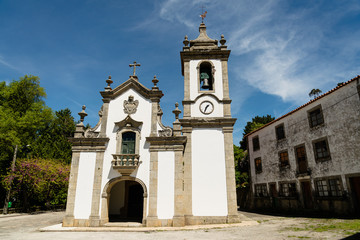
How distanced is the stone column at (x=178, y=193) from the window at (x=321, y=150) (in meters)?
11.0

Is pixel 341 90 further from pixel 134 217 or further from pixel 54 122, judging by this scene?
pixel 54 122

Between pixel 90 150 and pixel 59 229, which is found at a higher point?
pixel 90 150

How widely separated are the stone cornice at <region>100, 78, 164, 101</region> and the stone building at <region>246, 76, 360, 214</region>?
1226 centimetres

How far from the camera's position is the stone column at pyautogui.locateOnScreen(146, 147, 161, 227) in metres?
12.0

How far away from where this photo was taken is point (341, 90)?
→ 1523 centimetres

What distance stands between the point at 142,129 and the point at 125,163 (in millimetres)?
2320

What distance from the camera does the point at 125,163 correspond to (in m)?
12.8

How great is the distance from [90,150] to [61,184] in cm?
1277

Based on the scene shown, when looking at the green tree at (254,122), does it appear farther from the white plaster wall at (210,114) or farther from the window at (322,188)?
the white plaster wall at (210,114)

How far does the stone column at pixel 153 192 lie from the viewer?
1198 centimetres

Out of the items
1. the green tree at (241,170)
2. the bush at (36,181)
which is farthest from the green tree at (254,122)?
the bush at (36,181)

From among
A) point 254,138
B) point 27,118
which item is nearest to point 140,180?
point 254,138

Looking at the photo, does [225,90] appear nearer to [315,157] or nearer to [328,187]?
[315,157]

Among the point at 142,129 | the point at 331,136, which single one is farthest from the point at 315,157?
the point at 142,129
